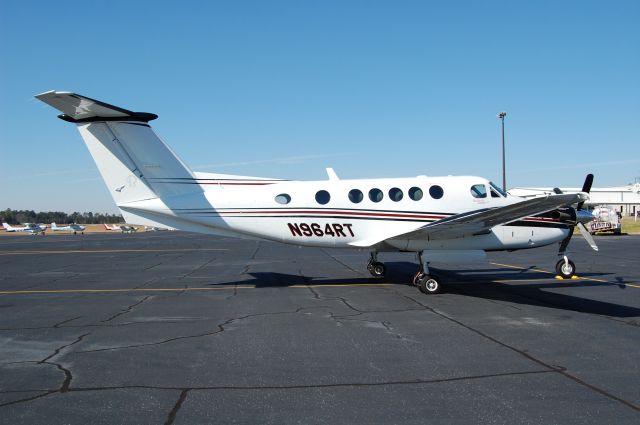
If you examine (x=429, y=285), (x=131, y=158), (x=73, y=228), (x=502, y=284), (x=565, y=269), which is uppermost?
(x=131, y=158)

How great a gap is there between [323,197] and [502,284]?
592 centimetres

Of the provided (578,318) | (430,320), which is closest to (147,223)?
(430,320)

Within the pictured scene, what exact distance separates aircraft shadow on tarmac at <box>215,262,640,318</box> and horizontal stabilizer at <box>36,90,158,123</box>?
5.68 metres

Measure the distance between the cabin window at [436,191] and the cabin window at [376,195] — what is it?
143 centimetres

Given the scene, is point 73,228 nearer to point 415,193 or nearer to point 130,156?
point 130,156

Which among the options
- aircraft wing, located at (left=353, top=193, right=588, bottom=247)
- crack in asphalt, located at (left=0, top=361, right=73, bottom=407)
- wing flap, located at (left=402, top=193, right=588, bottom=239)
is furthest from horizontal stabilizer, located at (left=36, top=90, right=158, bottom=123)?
wing flap, located at (left=402, top=193, right=588, bottom=239)

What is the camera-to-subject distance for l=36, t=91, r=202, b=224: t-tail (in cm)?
1259

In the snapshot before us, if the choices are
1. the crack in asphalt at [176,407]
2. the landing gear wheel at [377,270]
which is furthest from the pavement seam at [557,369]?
the landing gear wheel at [377,270]

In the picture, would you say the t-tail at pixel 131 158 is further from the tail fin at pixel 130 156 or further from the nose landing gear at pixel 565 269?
the nose landing gear at pixel 565 269

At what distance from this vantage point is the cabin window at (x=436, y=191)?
13844 millimetres

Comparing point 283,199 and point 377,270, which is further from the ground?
point 283,199

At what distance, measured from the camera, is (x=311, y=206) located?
44.8 ft

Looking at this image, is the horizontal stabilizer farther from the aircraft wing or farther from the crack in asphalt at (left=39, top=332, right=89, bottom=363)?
the aircraft wing

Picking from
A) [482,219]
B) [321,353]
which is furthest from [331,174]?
[321,353]
